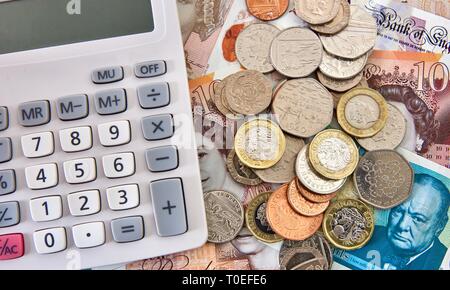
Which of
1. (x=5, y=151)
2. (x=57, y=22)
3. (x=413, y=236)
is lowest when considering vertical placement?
(x=413, y=236)

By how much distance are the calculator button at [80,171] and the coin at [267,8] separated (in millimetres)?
271

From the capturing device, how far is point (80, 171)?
485 mm

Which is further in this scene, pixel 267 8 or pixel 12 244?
pixel 267 8

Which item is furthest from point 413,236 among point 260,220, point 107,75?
point 107,75

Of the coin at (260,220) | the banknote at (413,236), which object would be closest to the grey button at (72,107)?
the coin at (260,220)

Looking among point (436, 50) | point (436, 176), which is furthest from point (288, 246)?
point (436, 50)

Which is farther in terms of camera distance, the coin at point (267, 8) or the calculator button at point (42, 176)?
the coin at point (267, 8)

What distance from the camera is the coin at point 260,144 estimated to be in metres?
0.54

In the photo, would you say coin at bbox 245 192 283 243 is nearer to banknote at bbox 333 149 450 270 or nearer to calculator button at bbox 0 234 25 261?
banknote at bbox 333 149 450 270

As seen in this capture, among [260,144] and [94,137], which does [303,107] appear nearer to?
[260,144]

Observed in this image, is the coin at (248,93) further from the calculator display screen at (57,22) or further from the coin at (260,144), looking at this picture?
the calculator display screen at (57,22)

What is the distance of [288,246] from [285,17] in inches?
10.9

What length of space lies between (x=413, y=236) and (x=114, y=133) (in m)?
0.35
